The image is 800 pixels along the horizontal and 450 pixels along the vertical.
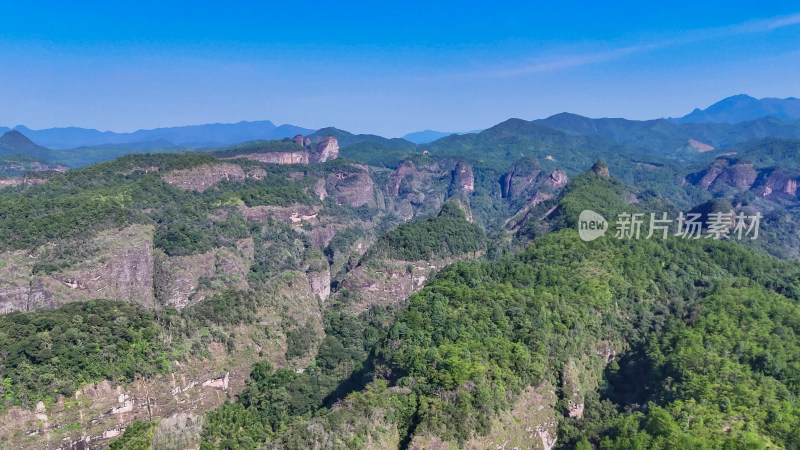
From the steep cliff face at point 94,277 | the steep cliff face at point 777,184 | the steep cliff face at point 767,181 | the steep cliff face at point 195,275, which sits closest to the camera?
the steep cliff face at point 94,277

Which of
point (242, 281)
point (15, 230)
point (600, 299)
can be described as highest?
point (15, 230)

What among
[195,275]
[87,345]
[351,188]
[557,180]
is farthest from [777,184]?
[87,345]

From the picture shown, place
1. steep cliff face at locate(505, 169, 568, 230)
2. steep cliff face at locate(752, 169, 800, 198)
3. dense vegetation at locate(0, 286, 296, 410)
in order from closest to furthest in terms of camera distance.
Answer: dense vegetation at locate(0, 286, 296, 410), steep cliff face at locate(505, 169, 568, 230), steep cliff face at locate(752, 169, 800, 198)

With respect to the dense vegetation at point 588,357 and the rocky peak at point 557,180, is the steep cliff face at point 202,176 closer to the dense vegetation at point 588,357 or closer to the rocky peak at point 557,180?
the dense vegetation at point 588,357

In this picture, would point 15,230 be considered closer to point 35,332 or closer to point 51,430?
point 35,332

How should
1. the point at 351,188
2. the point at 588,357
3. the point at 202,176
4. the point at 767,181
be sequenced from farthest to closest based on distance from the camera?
the point at 767,181
the point at 351,188
the point at 202,176
the point at 588,357

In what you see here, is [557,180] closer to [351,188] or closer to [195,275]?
[351,188]

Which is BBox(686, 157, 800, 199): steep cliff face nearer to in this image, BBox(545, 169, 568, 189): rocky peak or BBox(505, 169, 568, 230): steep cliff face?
BBox(545, 169, 568, 189): rocky peak

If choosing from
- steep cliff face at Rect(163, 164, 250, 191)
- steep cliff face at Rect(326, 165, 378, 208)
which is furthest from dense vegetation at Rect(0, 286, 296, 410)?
steep cliff face at Rect(326, 165, 378, 208)

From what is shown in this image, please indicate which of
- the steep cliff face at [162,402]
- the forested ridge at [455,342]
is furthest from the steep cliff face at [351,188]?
the steep cliff face at [162,402]

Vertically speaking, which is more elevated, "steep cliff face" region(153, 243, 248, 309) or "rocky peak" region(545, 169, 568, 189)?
"rocky peak" region(545, 169, 568, 189)

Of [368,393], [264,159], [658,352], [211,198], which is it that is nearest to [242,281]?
[211,198]
